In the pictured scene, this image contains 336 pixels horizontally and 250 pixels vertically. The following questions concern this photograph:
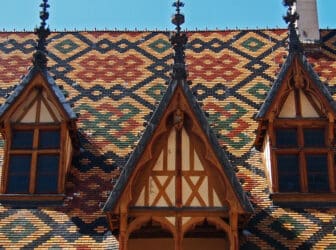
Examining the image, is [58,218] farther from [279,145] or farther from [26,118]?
[279,145]

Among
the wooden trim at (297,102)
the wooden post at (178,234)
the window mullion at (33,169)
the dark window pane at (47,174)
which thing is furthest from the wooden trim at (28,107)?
the wooden trim at (297,102)

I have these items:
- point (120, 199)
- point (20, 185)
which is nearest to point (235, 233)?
point (120, 199)

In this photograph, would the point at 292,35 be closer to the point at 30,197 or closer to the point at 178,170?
the point at 178,170

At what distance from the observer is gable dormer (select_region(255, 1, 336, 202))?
11.9 meters

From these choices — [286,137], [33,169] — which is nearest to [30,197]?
[33,169]

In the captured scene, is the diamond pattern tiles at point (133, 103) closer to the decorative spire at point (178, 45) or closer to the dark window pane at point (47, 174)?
the dark window pane at point (47, 174)

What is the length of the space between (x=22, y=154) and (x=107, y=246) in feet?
7.84

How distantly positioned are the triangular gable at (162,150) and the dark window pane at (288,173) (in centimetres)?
177

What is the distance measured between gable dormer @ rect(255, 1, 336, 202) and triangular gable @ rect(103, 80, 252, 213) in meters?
1.61

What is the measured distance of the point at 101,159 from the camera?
1262 centimetres

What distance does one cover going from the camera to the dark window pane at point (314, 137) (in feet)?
40.2

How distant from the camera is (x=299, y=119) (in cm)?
1226

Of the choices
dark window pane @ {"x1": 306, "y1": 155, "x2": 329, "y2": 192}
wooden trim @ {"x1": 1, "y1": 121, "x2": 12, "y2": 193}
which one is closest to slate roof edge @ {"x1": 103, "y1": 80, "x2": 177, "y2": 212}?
wooden trim @ {"x1": 1, "y1": 121, "x2": 12, "y2": 193}

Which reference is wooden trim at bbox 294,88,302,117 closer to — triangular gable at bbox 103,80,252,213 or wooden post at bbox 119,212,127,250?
triangular gable at bbox 103,80,252,213
